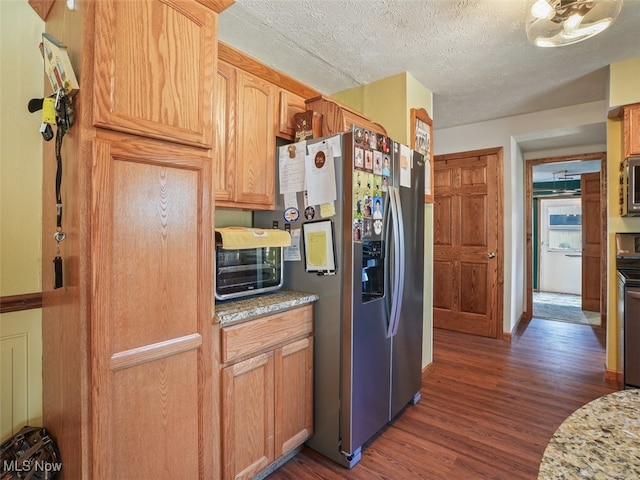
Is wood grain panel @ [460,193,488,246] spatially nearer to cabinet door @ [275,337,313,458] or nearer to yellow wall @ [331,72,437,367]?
yellow wall @ [331,72,437,367]

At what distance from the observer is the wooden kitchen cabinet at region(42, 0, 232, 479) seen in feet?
3.64

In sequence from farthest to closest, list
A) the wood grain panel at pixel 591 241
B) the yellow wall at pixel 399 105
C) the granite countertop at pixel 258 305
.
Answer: the wood grain panel at pixel 591 241, the yellow wall at pixel 399 105, the granite countertop at pixel 258 305

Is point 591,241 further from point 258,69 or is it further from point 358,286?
point 258,69

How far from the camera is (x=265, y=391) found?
169 cm

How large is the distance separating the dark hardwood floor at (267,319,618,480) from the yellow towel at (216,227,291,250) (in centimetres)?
124

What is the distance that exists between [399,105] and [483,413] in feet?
7.93

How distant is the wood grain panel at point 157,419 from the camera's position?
117cm

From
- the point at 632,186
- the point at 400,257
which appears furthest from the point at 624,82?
the point at 400,257

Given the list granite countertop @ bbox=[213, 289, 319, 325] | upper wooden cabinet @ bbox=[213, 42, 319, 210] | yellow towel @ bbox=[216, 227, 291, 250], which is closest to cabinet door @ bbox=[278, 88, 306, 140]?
upper wooden cabinet @ bbox=[213, 42, 319, 210]

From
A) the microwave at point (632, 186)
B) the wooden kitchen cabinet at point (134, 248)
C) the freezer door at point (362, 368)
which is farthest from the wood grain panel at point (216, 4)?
the microwave at point (632, 186)

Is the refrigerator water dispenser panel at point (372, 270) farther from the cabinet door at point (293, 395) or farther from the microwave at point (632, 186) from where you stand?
the microwave at point (632, 186)

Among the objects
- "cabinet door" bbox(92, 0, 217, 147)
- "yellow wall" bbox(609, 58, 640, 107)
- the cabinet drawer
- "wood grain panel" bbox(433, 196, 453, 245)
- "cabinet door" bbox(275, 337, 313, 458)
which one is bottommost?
"cabinet door" bbox(275, 337, 313, 458)

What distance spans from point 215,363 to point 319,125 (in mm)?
1544

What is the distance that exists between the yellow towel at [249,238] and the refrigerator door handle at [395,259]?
25.9 inches
